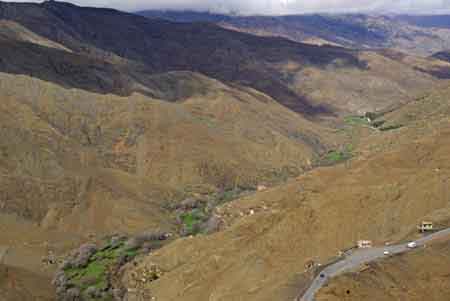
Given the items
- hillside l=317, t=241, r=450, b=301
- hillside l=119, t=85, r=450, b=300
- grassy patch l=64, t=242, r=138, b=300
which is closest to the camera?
hillside l=317, t=241, r=450, b=301

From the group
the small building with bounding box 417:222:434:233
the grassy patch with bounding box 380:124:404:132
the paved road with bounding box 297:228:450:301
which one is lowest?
the grassy patch with bounding box 380:124:404:132

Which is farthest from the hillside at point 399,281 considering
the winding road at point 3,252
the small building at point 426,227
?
the winding road at point 3,252

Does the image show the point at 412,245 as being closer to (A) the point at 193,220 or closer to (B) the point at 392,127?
(A) the point at 193,220

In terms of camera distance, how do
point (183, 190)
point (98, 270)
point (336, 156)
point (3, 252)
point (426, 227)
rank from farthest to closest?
point (336, 156) → point (183, 190) → point (3, 252) → point (98, 270) → point (426, 227)

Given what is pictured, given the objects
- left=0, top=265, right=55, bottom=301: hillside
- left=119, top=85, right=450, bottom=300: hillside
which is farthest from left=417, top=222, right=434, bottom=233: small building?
left=0, top=265, right=55, bottom=301: hillside

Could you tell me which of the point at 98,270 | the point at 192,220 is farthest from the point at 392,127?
the point at 98,270

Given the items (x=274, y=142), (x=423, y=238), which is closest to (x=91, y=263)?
(x=423, y=238)

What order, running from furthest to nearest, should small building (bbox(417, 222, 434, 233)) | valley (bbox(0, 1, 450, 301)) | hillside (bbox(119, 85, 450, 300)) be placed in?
valley (bbox(0, 1, 450, 301))
hillside (bbox(119, 85, 450, 300))
small building (bbox(417, 222, 434, 233))

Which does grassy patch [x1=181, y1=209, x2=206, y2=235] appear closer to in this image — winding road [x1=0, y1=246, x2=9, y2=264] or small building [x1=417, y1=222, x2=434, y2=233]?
winding road [x1=0, y1=246, x2=9, y2=264]

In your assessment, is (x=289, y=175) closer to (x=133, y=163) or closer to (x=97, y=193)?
(x=133, y=163)

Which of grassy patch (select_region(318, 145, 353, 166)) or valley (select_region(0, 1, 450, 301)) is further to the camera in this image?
grassy patch (select_region(318, 145, 353, 166))
